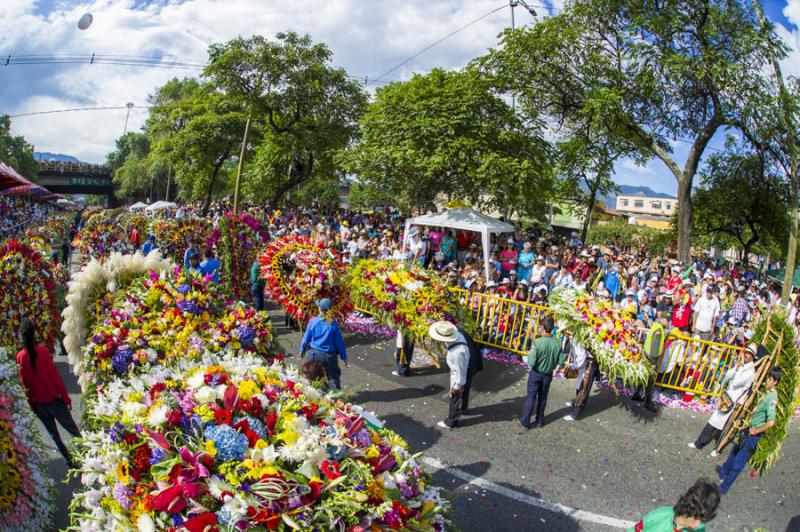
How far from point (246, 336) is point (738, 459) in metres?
5.69

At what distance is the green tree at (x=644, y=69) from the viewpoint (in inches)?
679

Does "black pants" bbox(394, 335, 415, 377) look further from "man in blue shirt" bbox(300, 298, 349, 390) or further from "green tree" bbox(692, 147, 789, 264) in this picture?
"green tree" bbox(692, 147, 789, 264)

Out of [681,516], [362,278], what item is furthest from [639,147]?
[681,516]

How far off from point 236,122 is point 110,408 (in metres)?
32.5

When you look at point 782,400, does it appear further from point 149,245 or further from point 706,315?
point 149,245

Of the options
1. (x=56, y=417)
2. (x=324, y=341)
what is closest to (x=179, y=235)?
(x=324, y=341)

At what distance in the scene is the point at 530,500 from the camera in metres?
5.77

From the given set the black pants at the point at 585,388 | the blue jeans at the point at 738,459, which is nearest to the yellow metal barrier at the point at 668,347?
the black pants at the point at 585,388

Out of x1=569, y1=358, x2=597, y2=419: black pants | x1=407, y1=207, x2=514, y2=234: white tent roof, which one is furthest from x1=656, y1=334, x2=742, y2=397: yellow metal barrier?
x1=407, y1=207, x2=514, y2=234: white tent roof

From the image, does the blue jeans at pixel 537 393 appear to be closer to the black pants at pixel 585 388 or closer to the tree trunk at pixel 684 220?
the black pants at pixel 585 388

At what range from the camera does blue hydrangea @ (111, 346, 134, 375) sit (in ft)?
17.2

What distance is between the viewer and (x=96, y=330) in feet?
18.2

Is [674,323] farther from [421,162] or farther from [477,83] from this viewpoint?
[477,83]

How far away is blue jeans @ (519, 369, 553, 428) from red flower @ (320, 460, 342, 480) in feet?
15.9
